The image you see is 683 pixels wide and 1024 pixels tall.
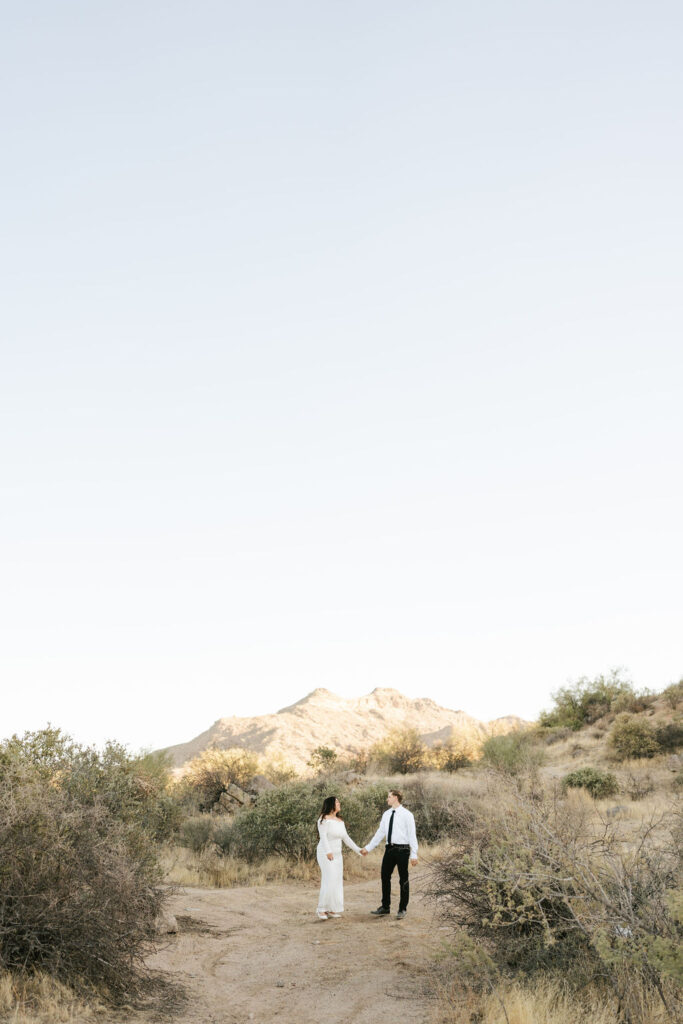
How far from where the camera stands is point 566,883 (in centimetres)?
675

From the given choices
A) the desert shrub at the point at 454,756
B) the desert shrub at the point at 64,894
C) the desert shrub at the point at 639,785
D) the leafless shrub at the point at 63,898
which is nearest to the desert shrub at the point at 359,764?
the desert shrub at the point at 454,756

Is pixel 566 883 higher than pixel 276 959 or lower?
higher

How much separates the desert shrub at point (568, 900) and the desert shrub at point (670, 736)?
25545 mm

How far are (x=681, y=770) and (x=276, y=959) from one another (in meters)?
21.5

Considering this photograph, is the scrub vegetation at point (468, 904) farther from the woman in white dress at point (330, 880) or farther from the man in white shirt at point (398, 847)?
the woman in white dress at point (330, 880)

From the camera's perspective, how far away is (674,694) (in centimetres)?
3684

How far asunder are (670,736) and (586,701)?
9848 mm

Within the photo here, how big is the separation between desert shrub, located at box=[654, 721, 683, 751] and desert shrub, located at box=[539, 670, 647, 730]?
251 inches

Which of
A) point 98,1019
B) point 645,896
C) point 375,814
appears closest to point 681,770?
point 375,814

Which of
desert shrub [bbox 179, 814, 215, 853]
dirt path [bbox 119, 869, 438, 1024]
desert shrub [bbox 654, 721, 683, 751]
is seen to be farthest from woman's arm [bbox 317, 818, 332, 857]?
desert shrub [bbox 654, 721, 683, 751]

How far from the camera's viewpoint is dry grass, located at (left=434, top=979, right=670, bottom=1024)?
5.96 m

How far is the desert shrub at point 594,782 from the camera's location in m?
25.3

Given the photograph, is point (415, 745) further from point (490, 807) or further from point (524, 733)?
point (490, 807)

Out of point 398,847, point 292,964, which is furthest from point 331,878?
point 292,964
